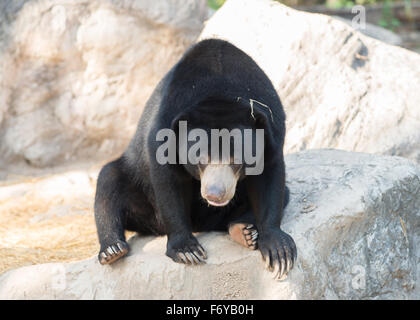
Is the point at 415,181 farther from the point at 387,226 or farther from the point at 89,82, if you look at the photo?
the point at 89,82

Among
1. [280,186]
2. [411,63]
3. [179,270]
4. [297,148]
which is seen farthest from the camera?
[411,63]

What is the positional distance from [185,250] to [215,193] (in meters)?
0.53

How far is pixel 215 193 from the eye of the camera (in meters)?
3.61

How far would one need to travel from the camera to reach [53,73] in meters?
8.36

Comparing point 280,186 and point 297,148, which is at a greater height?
point 280,186

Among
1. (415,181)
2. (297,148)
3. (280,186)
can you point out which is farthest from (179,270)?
(297,148)

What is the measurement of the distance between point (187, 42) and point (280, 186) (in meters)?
4.91

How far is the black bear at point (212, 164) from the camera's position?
149 inches

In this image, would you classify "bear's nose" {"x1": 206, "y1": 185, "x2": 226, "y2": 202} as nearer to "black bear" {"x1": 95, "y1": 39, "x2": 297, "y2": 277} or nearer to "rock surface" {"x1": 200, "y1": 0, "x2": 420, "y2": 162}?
"black bear" {"x1": 95, "y1": 39, "x2": 297, "y2": 277}

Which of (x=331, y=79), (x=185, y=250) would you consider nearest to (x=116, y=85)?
(x=331, y=79)

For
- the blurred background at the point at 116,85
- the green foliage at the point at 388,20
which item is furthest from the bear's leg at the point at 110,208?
the green foliage at the point at 388,20

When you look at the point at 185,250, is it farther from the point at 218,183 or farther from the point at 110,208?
the point at 110,208

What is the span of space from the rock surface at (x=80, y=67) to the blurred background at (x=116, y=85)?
14 mm

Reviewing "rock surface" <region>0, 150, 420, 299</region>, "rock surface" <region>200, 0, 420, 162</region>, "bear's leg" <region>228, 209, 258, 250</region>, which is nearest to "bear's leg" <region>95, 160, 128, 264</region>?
"rock surface" <region>0, 150, 420, 299</region>
